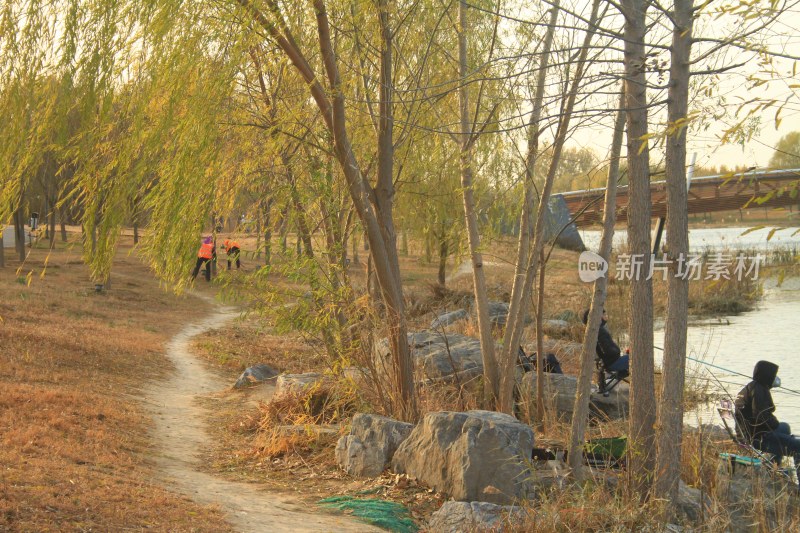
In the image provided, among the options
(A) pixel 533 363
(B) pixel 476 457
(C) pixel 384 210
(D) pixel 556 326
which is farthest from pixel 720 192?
(B) pixel 476 457

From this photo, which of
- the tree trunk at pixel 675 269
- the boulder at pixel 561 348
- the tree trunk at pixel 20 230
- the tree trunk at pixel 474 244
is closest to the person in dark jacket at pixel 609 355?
the tree trunk at pixel 474 244

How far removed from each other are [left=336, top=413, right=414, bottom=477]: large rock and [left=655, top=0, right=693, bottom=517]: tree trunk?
8.66 ft

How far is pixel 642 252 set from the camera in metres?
6.05

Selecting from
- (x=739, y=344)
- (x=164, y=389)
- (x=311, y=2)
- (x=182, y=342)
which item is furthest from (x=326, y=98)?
(x=739, y=344)

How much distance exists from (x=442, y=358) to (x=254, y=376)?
309 cm

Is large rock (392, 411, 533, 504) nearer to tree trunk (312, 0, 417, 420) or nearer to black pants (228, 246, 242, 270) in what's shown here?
tree trunk (312, 0, 417, 420)

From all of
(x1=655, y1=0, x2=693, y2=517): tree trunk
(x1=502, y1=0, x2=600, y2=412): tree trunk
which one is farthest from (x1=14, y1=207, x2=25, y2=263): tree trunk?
(x1=655, y1=0, x2=693, y2=517): tree trunk

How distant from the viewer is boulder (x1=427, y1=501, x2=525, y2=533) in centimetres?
588

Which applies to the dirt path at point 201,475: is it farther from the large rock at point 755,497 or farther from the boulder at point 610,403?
the boulder at point 610,403

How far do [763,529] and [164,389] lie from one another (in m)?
8.55

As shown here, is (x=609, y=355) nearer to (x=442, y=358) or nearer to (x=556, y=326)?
(x=442, y=358)

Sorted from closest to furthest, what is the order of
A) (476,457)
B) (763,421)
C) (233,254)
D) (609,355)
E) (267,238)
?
(476,457), (763,421), (267,238), (233,254), (609,355)

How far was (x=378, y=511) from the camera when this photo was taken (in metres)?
6.60

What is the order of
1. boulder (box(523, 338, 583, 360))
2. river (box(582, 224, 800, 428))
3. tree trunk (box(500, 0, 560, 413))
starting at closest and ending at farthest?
tree trunk (box(500, 0, 560, 413)), river (box(582, 224, 800, 428)), boulder (box(523, 338, 583, 360))
